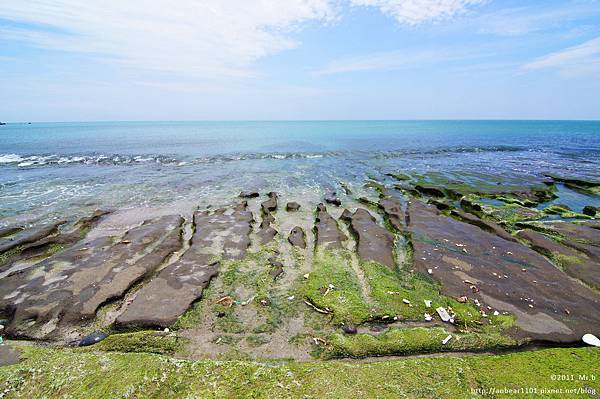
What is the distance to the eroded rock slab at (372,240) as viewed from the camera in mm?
12979

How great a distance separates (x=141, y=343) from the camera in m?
7.92

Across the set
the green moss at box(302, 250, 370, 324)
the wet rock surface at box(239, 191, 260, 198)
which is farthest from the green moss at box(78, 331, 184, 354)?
the wet rock surface at box(239, 191, 260, 198)

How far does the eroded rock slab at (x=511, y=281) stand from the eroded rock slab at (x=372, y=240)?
3.83ft

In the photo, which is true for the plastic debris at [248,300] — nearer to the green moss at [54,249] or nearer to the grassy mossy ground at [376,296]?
the grassy mossy ground at [376,296]

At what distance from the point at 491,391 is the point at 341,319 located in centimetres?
384

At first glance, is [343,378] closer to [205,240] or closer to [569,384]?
[569,384]

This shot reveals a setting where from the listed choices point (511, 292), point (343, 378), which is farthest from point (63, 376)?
point (511, 292)

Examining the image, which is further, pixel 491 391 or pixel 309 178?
pixel 309 178

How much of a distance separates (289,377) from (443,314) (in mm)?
5168

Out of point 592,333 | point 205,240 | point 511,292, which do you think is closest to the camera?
point 592,333

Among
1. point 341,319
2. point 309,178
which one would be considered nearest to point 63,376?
point 341,319

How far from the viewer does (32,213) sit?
19375mm

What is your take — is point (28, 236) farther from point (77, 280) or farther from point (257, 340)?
point (257, 340)

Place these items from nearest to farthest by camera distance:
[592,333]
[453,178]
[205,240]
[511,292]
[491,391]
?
[491,391] < [592,333] < [511,292] < [205,240] < [453,178]
